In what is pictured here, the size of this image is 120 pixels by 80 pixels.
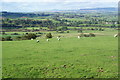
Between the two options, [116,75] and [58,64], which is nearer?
[116,75]

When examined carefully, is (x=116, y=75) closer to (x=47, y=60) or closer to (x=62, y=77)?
(x=62, y=77)

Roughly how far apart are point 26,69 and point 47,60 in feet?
11.8

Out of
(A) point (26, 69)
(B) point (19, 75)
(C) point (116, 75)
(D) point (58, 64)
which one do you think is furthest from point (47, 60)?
(C) point (116, 75)

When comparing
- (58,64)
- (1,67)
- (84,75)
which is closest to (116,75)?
(84,75)

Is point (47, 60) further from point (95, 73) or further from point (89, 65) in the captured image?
point (95, 73)

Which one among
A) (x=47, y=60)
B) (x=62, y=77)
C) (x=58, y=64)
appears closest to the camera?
(x=62, y=77)

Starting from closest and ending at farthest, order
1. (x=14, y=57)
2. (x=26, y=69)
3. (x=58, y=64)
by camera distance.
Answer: (x=26, y=69)
(x=58, y=64)
(x=14, y=57)

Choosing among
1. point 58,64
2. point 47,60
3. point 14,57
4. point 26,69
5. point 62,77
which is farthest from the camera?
point 14,57

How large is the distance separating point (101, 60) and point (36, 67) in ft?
25.5

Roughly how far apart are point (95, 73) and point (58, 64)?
4208 millimetres

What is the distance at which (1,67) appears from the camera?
707 inches

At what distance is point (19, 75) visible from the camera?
640 inches

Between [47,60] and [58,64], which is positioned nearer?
[58,64]

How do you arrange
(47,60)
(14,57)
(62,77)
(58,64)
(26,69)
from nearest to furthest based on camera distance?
(62,77)
(26,69)
(58,64)
(47,60)
(14,57)
